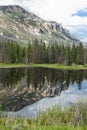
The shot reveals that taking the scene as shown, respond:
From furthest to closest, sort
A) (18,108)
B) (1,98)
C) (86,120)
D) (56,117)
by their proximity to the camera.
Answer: (1,98) → (18,108) → (56,117) → (86,120)

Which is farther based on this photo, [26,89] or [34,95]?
[26,89]

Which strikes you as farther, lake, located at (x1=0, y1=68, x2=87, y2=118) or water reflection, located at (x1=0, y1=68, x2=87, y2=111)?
water reflection, located at (x1=0, y1=68, x2=87, y2=111)

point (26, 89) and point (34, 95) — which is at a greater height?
point (34, 95)

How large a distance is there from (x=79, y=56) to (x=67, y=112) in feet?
555

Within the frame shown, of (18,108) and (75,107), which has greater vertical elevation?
(75,107)

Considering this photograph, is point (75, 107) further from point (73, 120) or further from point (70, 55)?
point (70, 55)

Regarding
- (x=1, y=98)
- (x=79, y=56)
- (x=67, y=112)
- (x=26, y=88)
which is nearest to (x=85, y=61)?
(x=79, y=56)

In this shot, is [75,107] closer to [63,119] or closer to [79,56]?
[63,119]

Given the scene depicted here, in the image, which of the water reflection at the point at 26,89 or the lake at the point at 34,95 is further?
the water reflection at the point at 26,89

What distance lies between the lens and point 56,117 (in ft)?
86.6

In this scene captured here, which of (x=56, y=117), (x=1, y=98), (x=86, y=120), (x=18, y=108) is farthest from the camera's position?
(x=1, y=98)

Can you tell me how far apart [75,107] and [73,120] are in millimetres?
3198

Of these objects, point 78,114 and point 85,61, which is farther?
point 85,61

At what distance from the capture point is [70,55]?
198m
